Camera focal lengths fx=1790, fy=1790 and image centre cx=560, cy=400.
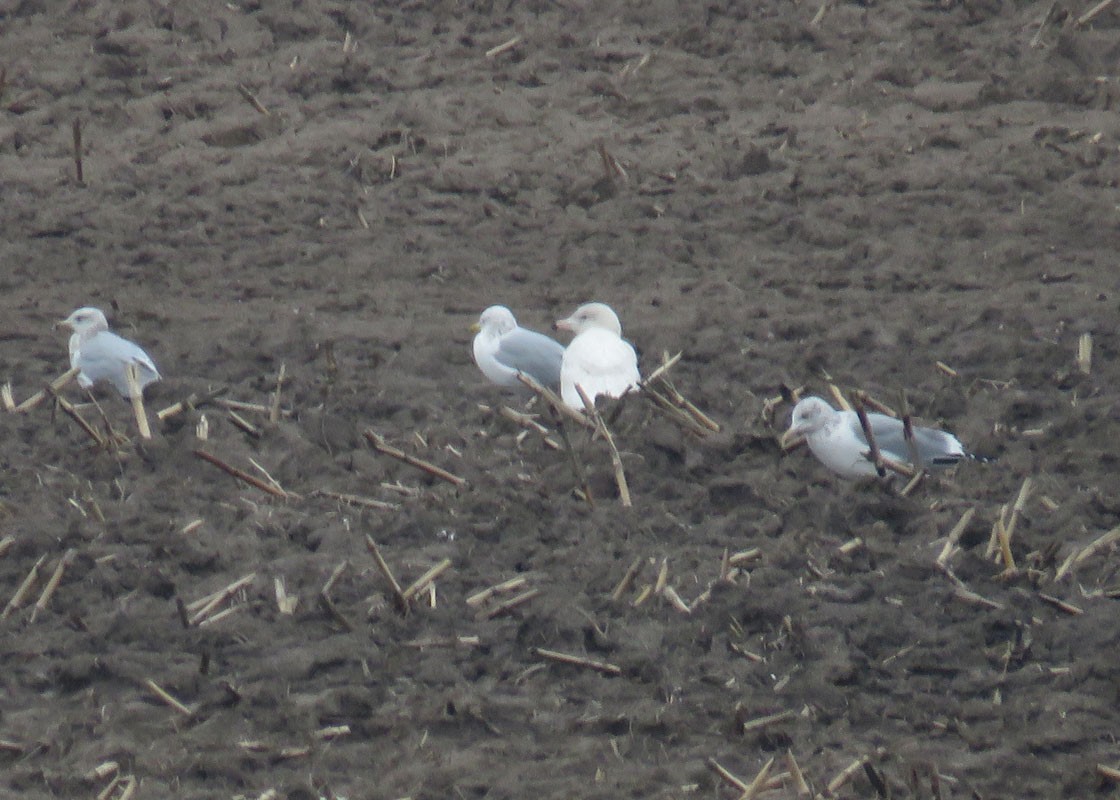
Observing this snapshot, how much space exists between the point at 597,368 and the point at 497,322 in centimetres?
104

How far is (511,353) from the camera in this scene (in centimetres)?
865

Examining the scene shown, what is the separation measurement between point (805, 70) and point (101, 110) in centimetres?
479

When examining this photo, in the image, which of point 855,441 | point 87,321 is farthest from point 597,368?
point 87,321

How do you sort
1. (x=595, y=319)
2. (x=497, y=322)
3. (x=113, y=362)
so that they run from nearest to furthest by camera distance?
(x=113, y=362)
(x=595, y=319)
(x=497, y=322)

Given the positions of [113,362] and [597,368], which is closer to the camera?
[597,368]

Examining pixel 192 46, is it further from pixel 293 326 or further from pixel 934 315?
pixel 934 315

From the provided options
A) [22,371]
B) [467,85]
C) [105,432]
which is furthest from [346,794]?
[467,85]

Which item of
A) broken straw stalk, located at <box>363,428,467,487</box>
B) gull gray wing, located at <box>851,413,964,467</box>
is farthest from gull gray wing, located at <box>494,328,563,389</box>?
gull gray wing, located at <box>851,413,964,467</box>

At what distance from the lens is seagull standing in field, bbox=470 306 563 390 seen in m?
8.60

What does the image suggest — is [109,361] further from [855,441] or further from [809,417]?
[855,441]

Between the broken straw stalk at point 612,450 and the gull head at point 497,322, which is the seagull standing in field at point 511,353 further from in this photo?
the broken straw stalk at point 612,450

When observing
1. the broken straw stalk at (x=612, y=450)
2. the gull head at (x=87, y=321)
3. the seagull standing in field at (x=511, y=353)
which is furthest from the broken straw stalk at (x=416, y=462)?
the gull head at (x=87, y=321)

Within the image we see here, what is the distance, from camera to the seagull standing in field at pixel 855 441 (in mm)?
6914

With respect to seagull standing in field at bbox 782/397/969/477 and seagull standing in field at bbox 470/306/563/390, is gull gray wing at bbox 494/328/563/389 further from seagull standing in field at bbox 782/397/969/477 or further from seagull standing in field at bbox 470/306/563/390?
seagull standing in field at bbox 782/397/969/477
